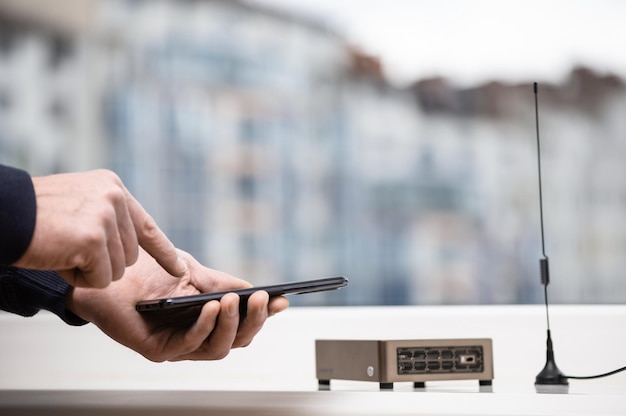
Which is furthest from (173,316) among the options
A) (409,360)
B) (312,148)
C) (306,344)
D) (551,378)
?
(312,148)

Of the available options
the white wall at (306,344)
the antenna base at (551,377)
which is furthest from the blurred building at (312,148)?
the antenna base at (551,377)

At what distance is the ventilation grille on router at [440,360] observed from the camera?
125cm

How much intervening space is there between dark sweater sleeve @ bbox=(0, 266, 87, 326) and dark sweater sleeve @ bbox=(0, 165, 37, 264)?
14.8 inches

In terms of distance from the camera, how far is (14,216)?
811 mm

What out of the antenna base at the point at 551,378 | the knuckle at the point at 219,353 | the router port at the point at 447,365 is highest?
the knuckle at the point at 219,353

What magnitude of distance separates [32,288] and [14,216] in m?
0.42

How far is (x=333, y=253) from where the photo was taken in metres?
1.93

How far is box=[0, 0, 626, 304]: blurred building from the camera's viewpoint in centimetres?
187

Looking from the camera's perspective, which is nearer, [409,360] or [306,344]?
[409,360]

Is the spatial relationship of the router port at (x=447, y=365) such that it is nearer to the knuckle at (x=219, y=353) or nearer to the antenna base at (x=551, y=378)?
the antenna base at (x=551, y=378)

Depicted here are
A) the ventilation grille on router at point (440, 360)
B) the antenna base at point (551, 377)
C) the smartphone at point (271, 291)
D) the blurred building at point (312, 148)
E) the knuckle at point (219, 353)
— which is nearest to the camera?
the smartphone at point (271, 291)

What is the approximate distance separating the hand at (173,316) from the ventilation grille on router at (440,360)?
240mm

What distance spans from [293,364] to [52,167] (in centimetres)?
74

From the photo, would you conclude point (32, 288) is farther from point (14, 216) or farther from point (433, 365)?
point (433, 365)
